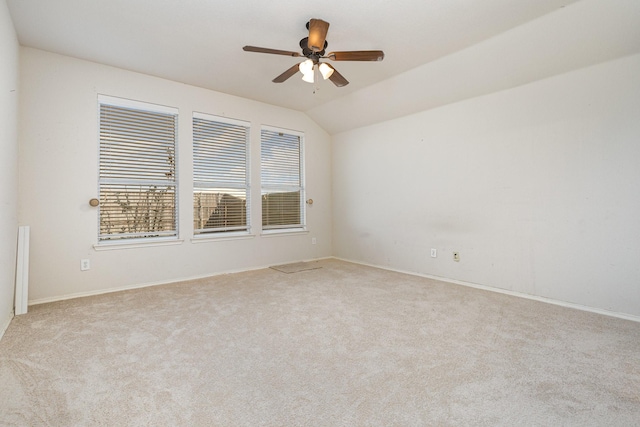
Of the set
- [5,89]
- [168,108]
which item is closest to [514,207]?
[168,108]

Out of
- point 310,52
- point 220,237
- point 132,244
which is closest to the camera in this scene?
point 310,52

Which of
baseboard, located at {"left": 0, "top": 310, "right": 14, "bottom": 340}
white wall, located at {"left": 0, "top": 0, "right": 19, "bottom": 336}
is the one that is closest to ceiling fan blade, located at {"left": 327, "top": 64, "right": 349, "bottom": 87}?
white wall, located at {"left": 0, "top": 0, "right": 19, "bottom": 336}

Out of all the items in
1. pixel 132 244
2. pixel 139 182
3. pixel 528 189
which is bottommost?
pixel 132 244

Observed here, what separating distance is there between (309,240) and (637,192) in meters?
4.12

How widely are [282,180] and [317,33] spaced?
9.53ft

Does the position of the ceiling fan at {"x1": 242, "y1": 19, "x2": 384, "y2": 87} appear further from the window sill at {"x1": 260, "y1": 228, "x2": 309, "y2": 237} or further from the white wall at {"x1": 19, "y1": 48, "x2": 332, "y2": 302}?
the window sill at {"x1": 260, "y1": 228, "x2": 309, "y2": 237}

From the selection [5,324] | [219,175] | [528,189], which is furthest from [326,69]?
[5,324]

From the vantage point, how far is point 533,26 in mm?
2680

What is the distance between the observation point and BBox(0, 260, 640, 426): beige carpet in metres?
1.45

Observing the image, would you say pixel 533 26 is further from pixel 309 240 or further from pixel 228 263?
pixel 228 263

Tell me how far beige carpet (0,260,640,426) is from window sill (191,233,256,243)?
3.67ft

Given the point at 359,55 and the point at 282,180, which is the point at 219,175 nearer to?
the point at 282,180

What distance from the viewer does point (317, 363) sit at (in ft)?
6.27

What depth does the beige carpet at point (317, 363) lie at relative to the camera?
1453 millimetres
